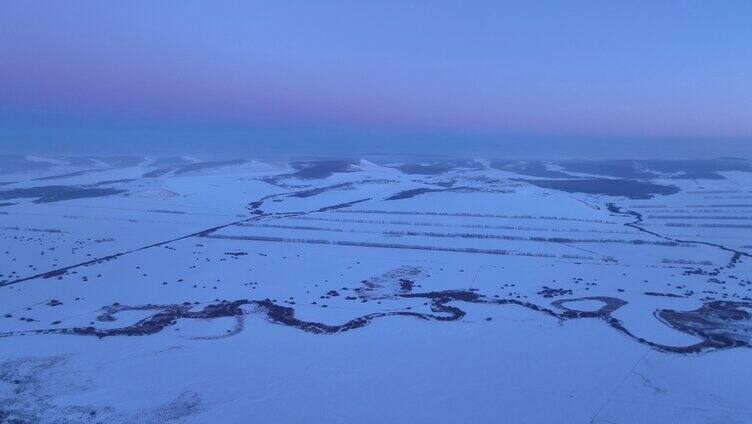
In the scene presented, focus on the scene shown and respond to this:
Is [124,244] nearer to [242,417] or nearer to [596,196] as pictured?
[242,417]

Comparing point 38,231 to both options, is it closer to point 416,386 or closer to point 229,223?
point 229,223

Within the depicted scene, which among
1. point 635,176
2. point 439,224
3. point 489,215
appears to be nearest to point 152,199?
point 439,224

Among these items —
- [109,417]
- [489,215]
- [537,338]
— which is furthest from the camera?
[489,215]

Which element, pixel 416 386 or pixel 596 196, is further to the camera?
pixel 596 196

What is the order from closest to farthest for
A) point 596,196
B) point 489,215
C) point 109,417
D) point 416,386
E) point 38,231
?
point 109,417
point 416,386
point 38,231
point 489,215
point 596,196

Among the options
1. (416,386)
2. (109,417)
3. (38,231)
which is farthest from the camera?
(38,231)

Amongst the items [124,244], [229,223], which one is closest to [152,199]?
[229,223]
